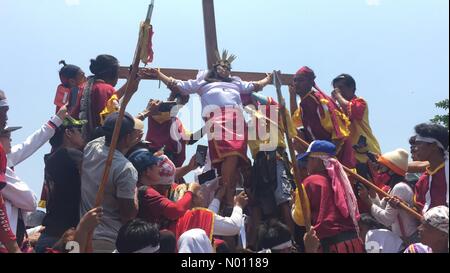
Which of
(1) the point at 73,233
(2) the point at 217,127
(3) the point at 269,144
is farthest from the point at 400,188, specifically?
(1) the point at 73,233

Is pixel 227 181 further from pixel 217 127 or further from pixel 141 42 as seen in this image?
pixel 141 42

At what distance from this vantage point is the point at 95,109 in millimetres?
7156

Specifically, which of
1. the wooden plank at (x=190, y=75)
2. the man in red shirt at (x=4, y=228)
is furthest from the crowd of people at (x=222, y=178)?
the wooden plank at (x=190, y=75)

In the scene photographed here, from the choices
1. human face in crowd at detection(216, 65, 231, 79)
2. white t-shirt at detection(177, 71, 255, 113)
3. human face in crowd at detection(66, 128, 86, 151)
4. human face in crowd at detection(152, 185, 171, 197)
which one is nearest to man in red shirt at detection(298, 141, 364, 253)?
human face in crowd at detection(152, 185, 171, 197)

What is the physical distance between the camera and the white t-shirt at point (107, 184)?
4.95 m

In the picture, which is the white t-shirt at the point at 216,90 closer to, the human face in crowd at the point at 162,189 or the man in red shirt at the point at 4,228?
the human face in crowd at the point at 162,189

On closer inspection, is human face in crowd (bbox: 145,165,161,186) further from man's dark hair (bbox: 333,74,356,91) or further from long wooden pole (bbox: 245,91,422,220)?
man's dark hair (bbox: 333,74,356,91)

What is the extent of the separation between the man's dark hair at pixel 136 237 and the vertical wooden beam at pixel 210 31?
375 centimetres

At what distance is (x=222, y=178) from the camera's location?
275 inches

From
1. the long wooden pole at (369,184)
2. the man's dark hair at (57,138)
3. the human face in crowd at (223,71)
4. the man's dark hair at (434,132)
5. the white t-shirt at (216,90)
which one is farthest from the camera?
the human face in crowd at (223,71)

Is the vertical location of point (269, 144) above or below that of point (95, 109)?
below

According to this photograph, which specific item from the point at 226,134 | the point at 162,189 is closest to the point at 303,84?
the point at 226,134

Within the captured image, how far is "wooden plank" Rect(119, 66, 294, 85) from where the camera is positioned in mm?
7812
